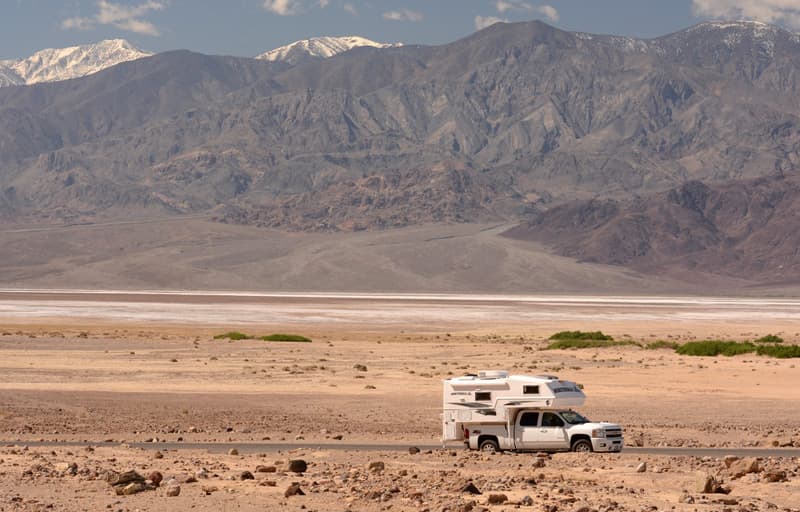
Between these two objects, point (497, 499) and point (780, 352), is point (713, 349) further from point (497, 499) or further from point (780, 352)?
point (497, 499)

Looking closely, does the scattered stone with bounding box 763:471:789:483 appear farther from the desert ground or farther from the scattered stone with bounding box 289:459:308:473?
the scattered stone with bounding box 289:459:308:473

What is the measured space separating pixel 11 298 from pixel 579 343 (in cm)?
9609

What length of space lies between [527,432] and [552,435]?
21.0 inches

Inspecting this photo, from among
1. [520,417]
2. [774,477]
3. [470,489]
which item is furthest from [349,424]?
[774,477]

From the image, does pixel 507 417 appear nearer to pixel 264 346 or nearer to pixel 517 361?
pixel 517 361

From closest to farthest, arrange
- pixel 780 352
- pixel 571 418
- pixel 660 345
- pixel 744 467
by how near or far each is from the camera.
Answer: pixel 744 467, pixel 571 418, pixel 780 352, pixel 660 345

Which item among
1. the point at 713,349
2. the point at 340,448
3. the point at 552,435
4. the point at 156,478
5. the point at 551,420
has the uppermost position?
the point at 551,420

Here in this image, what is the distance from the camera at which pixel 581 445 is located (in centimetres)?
2628

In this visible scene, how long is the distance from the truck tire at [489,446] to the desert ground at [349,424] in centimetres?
59

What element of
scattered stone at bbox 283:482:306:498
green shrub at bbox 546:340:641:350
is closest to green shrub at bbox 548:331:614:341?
green shrub at bbox 546:340:641:350

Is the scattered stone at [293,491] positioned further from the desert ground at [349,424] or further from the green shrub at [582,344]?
the green shrub at [582,344]

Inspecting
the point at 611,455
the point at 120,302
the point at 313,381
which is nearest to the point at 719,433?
the point at 611,455

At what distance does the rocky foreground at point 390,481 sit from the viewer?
65.4 feet

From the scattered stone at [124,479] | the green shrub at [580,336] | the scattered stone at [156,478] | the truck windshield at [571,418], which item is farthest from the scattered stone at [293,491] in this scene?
the green shrub at [580,336]
